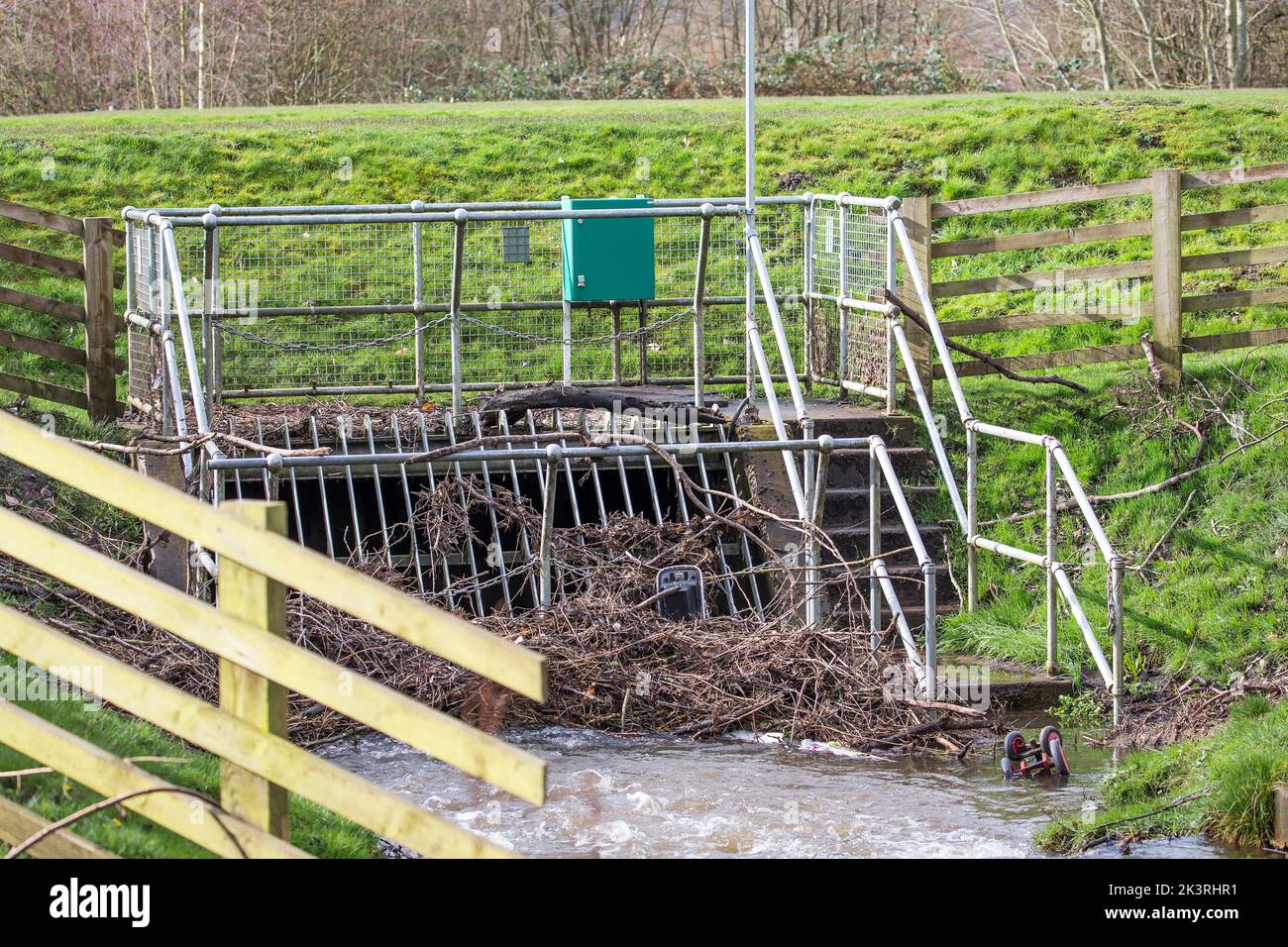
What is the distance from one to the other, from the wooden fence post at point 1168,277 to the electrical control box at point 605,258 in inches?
155

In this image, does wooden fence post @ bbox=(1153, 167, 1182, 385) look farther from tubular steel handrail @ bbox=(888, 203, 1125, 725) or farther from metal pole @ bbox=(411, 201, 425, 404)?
metal pole @ bbox=(411, 201, 425, 404)

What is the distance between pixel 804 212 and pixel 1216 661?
5588 mm

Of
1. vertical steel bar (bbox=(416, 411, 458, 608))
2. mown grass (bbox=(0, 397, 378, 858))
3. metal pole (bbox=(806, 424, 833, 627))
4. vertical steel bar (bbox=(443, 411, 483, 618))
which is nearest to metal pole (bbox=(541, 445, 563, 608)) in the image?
vertical steel bar (bbox=(443, 411, 483, 618))

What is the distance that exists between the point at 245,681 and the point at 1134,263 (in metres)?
9.28

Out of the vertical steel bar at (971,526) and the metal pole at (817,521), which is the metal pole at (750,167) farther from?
the metal pole at (817,521)

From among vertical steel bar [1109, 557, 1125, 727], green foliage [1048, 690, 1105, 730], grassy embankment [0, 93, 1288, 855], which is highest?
grassy embankment [0, 93, 1288, 855]

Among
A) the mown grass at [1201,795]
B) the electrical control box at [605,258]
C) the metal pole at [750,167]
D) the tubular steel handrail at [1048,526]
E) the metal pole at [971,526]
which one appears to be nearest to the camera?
the mown grass at [1201,795]

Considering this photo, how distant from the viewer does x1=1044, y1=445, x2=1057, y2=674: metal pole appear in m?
9.33

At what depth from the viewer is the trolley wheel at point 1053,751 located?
8023mm

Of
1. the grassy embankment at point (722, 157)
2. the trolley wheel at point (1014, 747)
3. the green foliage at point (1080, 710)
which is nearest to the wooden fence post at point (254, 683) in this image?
the trolley wheel at point (1014, 747)

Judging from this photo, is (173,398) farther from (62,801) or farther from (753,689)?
(62,801)

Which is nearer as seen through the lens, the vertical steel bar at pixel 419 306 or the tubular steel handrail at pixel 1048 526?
the tubular steel handrail at pixel 1048 526

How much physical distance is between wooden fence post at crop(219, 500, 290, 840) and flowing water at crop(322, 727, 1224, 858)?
2388 mm

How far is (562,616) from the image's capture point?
9.38m
